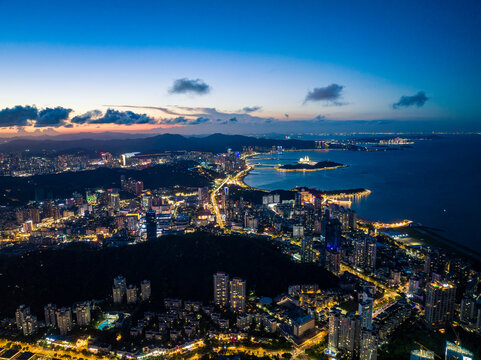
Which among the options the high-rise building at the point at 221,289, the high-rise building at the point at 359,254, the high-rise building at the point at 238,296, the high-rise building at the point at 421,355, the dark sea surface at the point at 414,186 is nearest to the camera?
the high-rise building at the point at 421,355

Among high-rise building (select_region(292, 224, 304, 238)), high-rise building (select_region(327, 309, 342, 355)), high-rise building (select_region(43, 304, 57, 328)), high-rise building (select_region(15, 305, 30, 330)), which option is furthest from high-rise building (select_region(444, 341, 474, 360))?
high-rise building (select_region(15, 305, 30, 330))

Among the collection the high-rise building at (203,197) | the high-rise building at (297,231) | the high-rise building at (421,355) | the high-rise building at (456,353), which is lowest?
the high-rise building at (421,355)

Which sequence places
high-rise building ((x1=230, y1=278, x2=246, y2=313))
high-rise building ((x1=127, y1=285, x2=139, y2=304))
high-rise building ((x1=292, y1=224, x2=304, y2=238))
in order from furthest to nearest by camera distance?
high-rise building ((x1=292, y1=224, x2=304, y2=238)) → high-rise building ((x1=127, y1=285, x2=139, y2=304)) → high-rise building ((x1=230, y1=278, x2=246, y2=313))

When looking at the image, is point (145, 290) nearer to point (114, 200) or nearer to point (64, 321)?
point (64, 321)

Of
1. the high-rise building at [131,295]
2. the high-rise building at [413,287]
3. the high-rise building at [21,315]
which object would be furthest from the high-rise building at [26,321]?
the high-rise building at [413,287]

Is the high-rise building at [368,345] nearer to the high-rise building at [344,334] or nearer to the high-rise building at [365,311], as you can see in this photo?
the high-rise building at [344,334]

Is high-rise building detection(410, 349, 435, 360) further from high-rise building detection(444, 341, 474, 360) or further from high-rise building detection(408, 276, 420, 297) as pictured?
high-rise building detection(408, 276, 420, 297)
